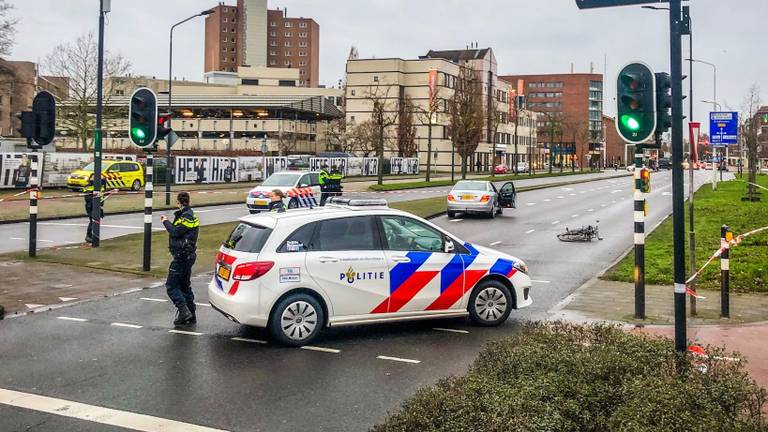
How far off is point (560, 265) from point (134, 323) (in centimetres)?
948

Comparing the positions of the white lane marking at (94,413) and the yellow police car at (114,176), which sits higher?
the yellow police car at (114,176)

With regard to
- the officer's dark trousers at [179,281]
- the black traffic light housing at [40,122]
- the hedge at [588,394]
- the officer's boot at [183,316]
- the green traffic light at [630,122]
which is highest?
the black traffic light housing at [40,122]

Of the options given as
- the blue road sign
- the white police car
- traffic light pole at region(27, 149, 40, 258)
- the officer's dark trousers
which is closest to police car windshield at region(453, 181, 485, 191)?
the blue road sign

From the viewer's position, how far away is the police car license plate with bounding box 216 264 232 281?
8766 millimetres

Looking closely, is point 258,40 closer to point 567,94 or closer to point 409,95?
point 409,95

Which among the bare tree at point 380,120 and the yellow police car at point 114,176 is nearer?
the yellow police car at point 114,176

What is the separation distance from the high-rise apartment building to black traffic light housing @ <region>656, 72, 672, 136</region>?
15034 centimetres

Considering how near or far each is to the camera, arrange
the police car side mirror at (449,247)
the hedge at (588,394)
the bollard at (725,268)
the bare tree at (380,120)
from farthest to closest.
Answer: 1. the bare tree at (380,120)
2. the bollard at (725,268)
3. the police car side mirror at (449,247)
4. the hedge at (588,394)

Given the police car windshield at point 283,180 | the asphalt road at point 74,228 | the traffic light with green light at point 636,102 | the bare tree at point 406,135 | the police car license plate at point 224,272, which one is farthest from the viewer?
the bare tree at point 406,135

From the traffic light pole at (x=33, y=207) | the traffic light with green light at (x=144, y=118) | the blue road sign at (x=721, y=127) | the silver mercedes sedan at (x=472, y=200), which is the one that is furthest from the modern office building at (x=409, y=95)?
the traffic light with green light at (x=144, y=118)

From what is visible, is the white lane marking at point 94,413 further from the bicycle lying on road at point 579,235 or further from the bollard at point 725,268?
the bicycle lying on road at point 579,235

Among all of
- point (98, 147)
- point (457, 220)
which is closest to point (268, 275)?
point (98, 147)

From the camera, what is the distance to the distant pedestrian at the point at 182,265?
31.7 ft

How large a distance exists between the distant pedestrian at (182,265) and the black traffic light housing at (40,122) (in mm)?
7346
